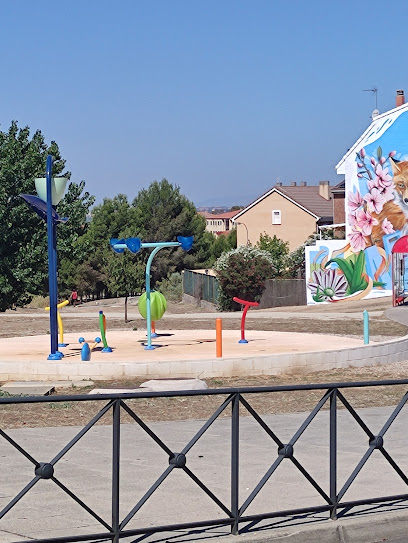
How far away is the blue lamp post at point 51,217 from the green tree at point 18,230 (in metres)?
28.1

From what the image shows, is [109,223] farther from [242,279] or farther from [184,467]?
[184,467]

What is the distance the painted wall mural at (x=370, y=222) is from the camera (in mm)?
44781

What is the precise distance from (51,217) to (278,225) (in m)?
65.6

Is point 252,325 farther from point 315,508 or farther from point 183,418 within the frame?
point 315,508

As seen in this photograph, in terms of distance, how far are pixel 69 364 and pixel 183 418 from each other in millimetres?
4601

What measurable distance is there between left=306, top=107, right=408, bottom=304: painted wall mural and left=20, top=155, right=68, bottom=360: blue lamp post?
29.1 m

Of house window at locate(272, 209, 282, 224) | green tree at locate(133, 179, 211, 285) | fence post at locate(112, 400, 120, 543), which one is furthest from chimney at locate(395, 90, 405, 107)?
fence post at locate(112, 400, 120, 543)

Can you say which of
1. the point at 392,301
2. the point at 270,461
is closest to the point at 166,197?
the point at 392,301

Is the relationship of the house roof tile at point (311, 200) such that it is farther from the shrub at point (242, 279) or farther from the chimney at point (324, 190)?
the shrub at point (242, 279)

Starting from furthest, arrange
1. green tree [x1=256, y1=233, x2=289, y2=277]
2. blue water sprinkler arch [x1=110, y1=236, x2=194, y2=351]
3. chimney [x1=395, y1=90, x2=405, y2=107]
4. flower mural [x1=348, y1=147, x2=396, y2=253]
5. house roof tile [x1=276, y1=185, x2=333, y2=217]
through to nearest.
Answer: house roof tile [x1=276, y1=185, x2=333, y2=217] < green tree [x1=256, y1=233, x2=289, y2=277] < chimney [x1=395, y1=90, x2=405, y2=107] < flower mural [x1=348, y1=147, x2=396, y2=253] < blue water sprinkler arch [x1=110, y1=236, x2=194, y2=351]

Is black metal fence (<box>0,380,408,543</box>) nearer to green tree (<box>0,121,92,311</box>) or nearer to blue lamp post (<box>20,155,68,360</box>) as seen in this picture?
blue lamp post (<box>20,155,68,360</box>)

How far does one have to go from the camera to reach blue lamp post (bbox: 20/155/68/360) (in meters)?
17.4

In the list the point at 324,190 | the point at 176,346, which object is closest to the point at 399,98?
the point at 324,190

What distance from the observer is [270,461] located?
352 inches
